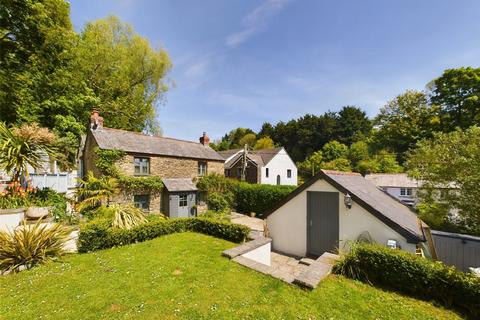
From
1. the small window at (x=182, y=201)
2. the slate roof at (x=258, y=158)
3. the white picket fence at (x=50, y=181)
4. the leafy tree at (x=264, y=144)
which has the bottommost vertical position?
the small window at (x=182, y=201)

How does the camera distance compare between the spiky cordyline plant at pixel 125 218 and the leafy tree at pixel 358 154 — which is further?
the leafy tree at pixel 358 154

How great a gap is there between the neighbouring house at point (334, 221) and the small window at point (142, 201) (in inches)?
417

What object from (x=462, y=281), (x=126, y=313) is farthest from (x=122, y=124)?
(x=462, y=281)

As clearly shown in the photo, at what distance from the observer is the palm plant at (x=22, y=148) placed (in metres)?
7.96

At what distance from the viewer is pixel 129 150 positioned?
1583 cm

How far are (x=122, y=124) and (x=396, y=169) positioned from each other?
4358 cm

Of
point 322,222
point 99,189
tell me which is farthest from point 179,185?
point 322,222

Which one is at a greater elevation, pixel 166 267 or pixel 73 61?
pixel 73 61

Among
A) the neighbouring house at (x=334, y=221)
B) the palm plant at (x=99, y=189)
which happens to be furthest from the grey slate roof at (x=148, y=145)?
the neighbouring house at (x=334, y=221)

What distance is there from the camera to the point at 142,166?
16.8 meters

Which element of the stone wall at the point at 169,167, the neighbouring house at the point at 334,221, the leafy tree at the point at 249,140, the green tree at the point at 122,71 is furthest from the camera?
the leafy tree at the point at 249,140

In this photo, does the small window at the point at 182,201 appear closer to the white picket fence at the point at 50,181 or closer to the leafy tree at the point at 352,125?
the white picket fence at the point at 50,181

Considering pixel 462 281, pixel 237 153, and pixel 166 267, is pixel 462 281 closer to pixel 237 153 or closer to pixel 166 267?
pixel 166 267

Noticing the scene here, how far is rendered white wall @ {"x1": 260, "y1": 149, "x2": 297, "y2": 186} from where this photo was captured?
2892 cm
